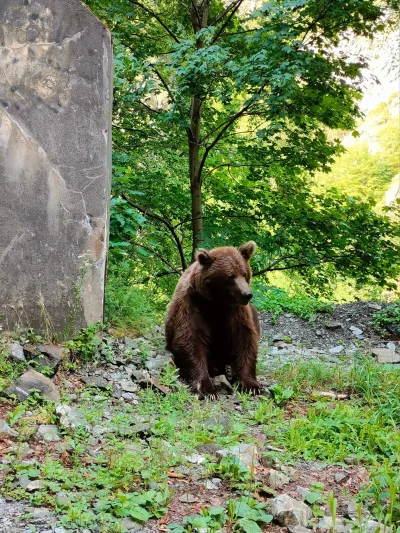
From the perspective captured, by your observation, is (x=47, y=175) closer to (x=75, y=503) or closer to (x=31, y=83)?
(x=31, y=83)

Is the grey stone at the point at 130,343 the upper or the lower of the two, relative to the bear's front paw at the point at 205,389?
upper

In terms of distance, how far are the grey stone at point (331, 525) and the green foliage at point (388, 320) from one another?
5.95m

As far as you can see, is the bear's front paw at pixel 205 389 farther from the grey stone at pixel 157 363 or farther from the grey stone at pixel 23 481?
the grey stone at pixel 23 481

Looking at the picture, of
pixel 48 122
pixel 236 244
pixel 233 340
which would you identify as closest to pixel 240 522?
pixel 233 340

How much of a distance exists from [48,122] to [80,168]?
436mm

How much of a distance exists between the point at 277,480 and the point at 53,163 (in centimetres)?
296

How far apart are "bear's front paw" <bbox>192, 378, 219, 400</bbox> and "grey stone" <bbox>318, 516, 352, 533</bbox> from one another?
6.99ft

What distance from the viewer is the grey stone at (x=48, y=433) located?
3275 millimetres

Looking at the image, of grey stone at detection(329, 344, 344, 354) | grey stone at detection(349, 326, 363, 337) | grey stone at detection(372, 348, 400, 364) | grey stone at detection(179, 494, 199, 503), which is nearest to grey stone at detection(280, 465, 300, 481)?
grey stone at detection(179, 494, 199, 503)

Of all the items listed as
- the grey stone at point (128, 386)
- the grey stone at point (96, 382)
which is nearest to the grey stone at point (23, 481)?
the grey stone at point (96, 382)

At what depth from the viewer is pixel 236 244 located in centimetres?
877

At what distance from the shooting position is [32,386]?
383 centimetres

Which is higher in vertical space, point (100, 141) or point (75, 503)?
point (100, 141)

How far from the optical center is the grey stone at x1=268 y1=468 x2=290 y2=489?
301 cm
